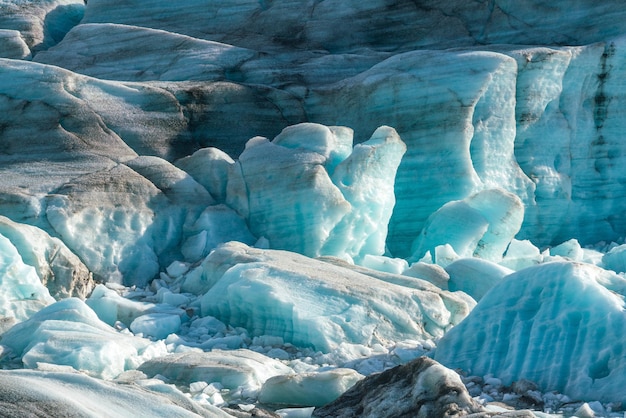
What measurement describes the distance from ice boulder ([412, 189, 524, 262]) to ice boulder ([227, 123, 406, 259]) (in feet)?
2.19

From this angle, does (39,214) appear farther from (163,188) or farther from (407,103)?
(407,103)

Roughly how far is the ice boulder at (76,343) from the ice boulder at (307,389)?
1.55m

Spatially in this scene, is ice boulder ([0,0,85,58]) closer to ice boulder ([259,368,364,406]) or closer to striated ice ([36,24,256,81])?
striated ice ([36,24,256,81])

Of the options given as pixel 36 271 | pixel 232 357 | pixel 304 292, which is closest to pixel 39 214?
pixel 36 271

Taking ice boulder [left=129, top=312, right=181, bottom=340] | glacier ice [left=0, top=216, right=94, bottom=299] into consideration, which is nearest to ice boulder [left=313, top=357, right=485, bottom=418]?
ice boulder [left=129, top=312, right=181, bottom=340]

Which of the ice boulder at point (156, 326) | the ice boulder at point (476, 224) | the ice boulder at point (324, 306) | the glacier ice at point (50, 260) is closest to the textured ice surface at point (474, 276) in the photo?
the ice boulder at point (324, 306)

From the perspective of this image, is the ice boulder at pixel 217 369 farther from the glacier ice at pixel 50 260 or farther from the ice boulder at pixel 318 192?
the ice boulder at pixel 318 192

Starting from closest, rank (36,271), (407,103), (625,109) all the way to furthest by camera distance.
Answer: (36,271), (407,103), (625,109)

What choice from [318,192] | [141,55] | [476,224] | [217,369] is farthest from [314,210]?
[141,55]

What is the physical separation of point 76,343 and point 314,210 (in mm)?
5035

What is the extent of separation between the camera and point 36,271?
11.7 meters

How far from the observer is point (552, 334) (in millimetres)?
8984

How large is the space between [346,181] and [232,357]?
17.3 ft

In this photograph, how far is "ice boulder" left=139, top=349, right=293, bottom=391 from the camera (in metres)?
8.64
